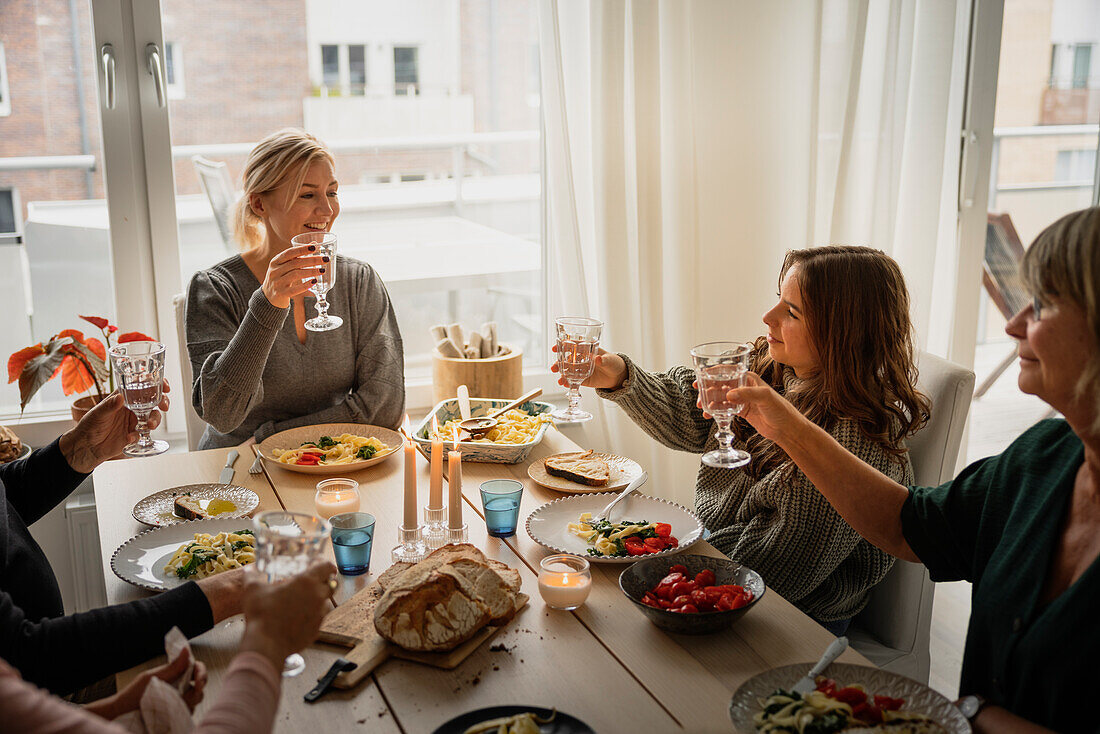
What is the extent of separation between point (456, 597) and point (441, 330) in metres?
1.69

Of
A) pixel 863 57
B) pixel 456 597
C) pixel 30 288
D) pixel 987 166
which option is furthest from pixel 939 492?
pixel 30 288

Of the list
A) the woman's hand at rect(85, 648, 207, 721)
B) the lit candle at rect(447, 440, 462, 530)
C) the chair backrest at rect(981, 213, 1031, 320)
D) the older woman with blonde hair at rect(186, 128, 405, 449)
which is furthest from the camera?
the chair backrest at rect(981, 213, 1031, 320)

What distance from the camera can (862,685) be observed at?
141cm

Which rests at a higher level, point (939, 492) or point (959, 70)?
point (959, 70)

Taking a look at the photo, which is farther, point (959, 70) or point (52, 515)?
point (959, 70)

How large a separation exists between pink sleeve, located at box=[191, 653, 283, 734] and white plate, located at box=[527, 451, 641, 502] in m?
1.09

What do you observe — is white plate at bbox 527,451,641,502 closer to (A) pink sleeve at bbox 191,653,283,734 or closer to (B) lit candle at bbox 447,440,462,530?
(B) lit candle at bbox 447,440,462,530

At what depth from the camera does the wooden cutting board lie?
1.46m

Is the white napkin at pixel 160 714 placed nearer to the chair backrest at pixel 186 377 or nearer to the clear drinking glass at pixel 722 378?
the clear drinking glass at pixel 722 378

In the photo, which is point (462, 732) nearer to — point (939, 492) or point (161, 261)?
point (939, 492)

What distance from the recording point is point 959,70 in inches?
140

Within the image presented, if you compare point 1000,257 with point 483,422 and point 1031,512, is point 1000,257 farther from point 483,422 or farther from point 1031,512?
point 1031,512

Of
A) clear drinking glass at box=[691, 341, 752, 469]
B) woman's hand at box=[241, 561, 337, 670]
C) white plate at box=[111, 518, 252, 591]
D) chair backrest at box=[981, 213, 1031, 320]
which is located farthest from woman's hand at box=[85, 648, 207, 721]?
chair backrest at box=[981, 213, 1031, 320]

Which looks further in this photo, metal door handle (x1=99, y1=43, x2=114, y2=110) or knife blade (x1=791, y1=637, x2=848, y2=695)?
metal door handle (x1=99, y1=43, x2=114, y2=110)
